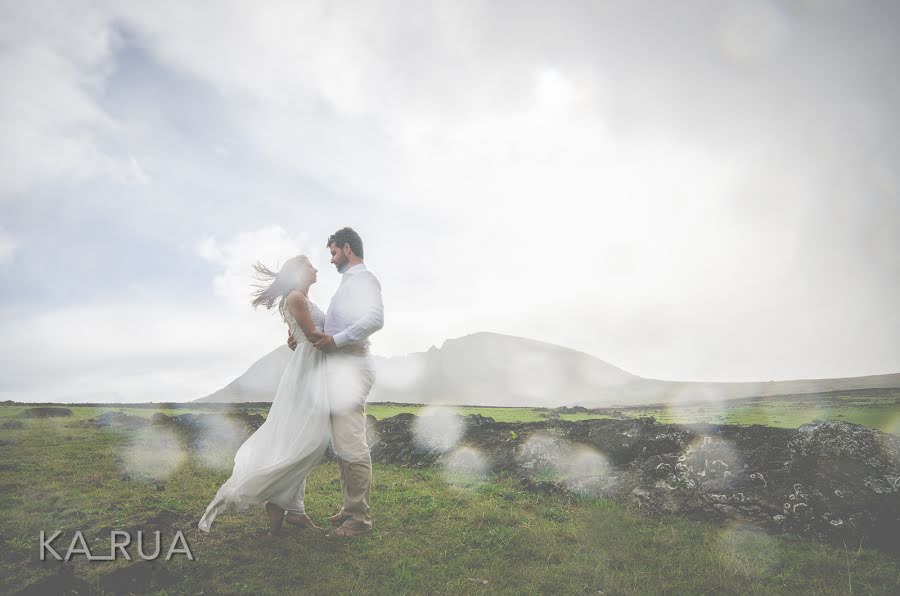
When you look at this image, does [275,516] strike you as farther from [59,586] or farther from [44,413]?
[44,413]

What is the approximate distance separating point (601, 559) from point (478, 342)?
129398 mm

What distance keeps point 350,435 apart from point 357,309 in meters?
1.73

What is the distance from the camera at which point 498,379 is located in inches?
4508

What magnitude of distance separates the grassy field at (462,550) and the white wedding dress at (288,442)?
1.91 feet

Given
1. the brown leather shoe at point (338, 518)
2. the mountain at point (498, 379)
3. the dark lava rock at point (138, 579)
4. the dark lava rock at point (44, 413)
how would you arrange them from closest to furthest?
the dark lava rock at point (138, 579) < the brown leather shoe at point (338, 518) < the dark lava rock at point (44, 413) < the mountain at point (498, 379)

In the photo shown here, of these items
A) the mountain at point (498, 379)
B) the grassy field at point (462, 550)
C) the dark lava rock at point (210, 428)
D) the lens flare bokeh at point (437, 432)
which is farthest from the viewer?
the mountain at point (498, 379)

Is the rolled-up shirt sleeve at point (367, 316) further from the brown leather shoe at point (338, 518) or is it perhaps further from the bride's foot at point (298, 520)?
the brown leather shoe at point (338, 518)

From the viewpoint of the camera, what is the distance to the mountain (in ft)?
319

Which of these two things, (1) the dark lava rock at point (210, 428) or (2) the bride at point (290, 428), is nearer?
(2) the bride at point (290, 428)

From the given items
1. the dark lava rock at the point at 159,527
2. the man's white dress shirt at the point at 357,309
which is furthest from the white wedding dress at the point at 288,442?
the dark lava rock at the point at 159,527

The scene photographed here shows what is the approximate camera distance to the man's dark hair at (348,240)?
6.63 metres

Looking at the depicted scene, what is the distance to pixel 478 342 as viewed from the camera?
134000mm

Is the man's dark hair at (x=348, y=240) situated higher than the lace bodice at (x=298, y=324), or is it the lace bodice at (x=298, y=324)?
the man's dark hair at (x=348, y=240)

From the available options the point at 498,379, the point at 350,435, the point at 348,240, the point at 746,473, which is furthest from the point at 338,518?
the point at 498,379
